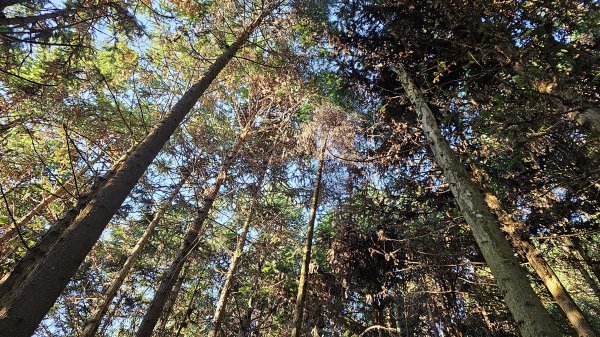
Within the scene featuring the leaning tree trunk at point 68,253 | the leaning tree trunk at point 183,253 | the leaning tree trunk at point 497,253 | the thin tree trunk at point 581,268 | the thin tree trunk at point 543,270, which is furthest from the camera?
the thin tree trunk at point 581,268

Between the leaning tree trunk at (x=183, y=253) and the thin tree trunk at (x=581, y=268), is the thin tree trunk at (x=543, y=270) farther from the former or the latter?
the leaning tree trunk at (x=183, y=253)

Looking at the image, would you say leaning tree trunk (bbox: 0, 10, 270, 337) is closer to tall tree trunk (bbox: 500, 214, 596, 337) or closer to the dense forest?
the dense forest

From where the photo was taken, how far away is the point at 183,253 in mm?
7137

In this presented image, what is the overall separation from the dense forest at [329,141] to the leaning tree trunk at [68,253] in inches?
0.9

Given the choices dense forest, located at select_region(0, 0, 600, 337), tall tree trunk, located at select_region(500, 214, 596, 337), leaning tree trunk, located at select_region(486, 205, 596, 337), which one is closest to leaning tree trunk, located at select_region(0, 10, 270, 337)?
dense forest, located at select_region(0, 0, 600, 337)

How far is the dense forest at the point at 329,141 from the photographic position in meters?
5.42

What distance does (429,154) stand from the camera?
8.52m

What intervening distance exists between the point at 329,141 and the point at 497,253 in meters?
6.69

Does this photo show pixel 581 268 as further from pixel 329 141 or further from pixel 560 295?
pixel 329 141

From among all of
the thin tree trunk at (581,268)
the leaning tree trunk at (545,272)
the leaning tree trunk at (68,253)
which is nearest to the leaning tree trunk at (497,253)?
the leaning tree trunk at (545,272)

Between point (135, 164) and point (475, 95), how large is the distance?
7549mm

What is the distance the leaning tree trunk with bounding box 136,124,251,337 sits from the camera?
6219 mm

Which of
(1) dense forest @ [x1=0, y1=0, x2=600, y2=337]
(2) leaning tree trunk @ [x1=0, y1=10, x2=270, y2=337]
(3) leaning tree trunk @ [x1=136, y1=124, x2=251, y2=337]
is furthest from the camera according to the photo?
(3) leaning tree trunk @ [x1=136, y1=124, x2=251, y2=337]

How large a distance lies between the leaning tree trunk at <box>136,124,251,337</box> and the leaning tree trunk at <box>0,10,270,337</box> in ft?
8.65
